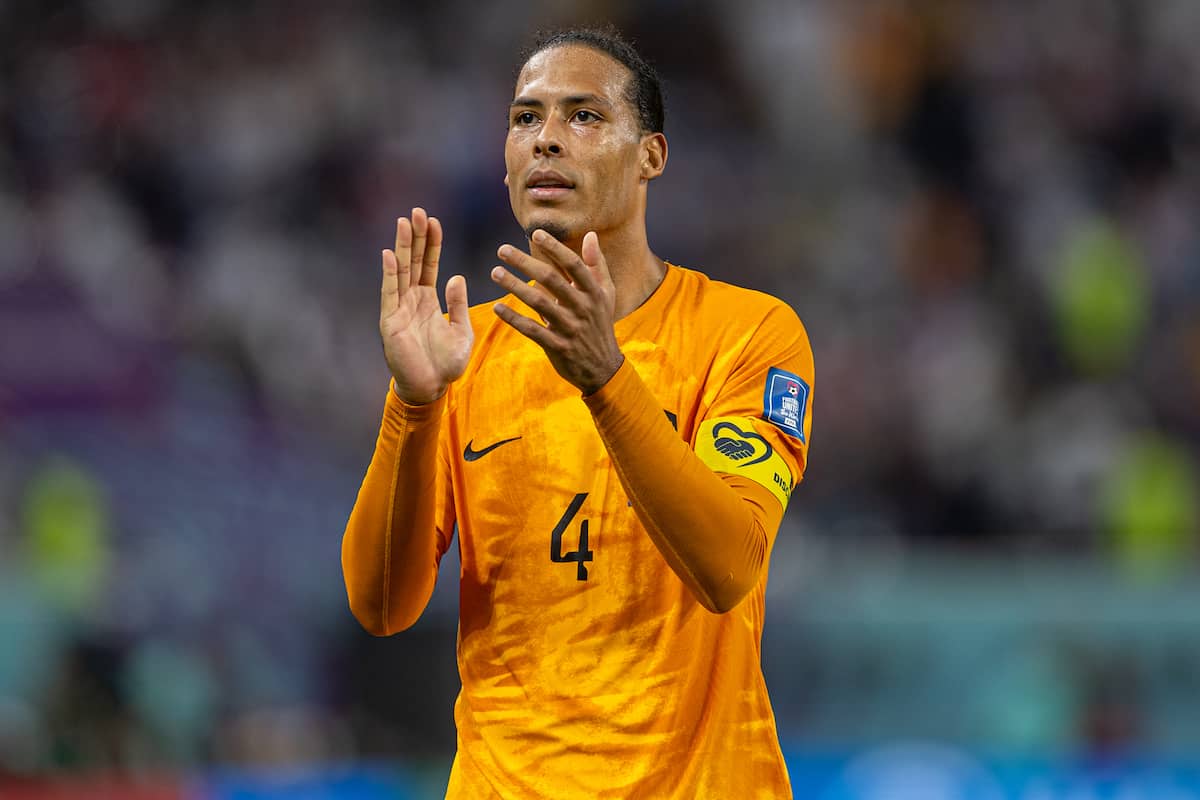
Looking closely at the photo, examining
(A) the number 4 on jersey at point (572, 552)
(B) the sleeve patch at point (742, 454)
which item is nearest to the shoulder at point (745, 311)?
(B) the sleeve patch at point (742, 454)

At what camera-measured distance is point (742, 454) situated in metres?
3.16

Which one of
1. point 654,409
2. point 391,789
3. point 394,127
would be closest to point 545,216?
point 654,409

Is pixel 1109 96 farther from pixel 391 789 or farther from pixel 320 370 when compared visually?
pixel 391 789

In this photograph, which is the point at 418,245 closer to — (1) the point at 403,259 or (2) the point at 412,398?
(1) the point at 403,259

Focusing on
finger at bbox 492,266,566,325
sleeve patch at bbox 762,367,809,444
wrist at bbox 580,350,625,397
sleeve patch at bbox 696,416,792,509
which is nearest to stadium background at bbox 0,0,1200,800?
sleeve patch at bbox 762,367,809,444

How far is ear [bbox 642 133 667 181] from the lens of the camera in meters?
3.55

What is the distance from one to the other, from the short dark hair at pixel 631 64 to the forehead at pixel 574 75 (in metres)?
0.02

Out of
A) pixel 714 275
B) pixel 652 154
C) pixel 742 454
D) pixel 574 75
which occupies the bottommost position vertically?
pixel 742 454

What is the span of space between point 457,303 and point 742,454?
600 millimetres

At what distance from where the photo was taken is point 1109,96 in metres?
11.8

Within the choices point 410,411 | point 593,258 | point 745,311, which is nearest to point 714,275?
point 745,311

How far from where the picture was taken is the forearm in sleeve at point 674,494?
114 inches

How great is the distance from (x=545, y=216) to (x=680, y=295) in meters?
0.39

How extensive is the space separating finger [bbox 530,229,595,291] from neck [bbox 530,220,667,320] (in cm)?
64
